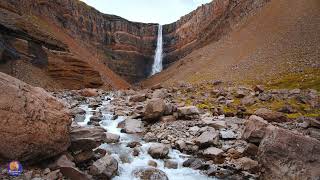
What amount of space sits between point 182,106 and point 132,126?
9678mm

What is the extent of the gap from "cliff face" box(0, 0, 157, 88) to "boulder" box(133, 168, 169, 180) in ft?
136

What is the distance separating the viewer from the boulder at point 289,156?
10.4 metres

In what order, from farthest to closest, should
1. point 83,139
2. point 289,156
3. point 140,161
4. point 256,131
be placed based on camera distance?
point 256,131 < point 140,161 < point 83,139 < point 289,156

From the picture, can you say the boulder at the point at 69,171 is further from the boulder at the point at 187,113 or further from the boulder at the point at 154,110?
the boulder at the point at 187,113

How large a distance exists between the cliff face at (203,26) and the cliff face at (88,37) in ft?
28.5

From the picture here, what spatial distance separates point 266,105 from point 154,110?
12897 millimetres

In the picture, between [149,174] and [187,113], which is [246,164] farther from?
[187,113]

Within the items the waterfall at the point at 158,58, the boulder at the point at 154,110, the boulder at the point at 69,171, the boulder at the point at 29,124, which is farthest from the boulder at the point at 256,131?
the waterfall at the point at 158,58

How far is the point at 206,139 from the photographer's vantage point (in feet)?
53.1

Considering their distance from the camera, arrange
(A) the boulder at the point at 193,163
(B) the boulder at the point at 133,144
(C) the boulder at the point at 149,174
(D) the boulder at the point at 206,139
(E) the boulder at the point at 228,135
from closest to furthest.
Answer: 1. (C) the boulder at the point at 149,174
2. (A) the boulder at the point at 193,163
3. (B) the boulder at the point at 133,144
4. (D) the boulder at the point at 206,139
5. (E) the boulder at the point at 228,135

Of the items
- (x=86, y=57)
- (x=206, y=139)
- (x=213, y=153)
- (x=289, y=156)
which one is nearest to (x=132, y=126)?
(x=206, y=139)

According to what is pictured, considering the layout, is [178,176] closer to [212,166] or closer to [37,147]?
[212,166]

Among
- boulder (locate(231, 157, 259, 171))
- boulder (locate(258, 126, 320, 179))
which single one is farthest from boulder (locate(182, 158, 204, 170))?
boulder (locate(258, 126, 320, 179))

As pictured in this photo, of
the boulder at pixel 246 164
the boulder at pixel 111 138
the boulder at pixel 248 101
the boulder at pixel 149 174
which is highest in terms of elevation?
the boulder at pixel 248 101
